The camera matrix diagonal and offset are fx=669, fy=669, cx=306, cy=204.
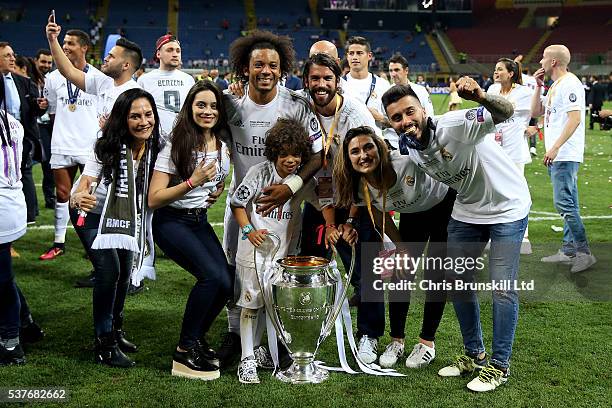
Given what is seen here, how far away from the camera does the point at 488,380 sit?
375cm

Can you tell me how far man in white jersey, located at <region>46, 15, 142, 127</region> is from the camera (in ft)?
17.7

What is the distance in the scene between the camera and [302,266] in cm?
381

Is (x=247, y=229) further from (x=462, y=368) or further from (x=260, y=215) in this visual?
(x=462, y=368)

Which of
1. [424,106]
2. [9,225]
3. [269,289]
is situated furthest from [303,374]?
[424,106]

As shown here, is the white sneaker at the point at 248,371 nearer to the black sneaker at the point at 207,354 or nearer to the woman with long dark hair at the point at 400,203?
the black sneaker at the point at 207,354

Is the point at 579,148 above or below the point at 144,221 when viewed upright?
above

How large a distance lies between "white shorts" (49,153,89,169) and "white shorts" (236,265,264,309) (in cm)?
303

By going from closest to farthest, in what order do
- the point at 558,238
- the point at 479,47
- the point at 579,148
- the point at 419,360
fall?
the point at 419,360, the point at 579,148, the point at 558,238, the point at 479,47

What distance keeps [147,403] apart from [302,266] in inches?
44.0

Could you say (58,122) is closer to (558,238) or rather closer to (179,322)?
(179,322)

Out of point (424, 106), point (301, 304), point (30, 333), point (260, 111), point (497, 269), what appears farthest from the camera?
point (424, 106)

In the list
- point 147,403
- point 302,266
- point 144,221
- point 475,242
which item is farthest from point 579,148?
point 147,403

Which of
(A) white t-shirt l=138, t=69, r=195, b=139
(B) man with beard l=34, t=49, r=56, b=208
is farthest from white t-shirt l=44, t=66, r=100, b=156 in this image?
(B) man with beard l=34, t=49, r=56, b=208

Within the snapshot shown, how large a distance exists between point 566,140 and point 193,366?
13.0 feet
